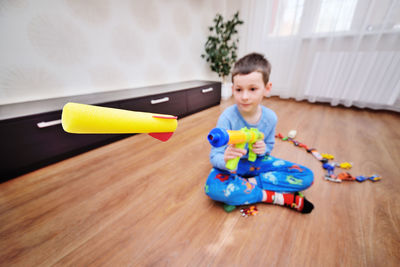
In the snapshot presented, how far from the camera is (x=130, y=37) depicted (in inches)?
60.1

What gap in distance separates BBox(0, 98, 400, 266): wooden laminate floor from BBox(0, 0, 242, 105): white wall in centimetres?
67

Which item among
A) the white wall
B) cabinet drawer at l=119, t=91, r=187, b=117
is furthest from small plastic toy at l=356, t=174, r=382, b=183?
the white wall

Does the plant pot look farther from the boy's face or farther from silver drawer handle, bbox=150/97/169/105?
the boy's face

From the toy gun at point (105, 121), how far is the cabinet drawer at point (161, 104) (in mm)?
1113

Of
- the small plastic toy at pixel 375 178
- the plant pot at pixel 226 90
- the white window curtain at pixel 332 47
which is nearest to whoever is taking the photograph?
the small plastic toy at pixel 375 178

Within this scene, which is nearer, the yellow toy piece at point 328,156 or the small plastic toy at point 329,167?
the small plastic toy at point 329,167

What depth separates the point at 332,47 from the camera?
1.93 m

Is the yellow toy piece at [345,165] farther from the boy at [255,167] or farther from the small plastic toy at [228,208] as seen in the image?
the small plastic toy at [228,208]

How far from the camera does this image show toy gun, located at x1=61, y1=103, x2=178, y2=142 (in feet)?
0.66

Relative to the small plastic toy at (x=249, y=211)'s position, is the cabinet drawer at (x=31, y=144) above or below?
above

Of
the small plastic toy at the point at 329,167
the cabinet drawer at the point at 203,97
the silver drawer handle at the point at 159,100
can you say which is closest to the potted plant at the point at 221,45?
the cabinet drawer at the point at 203,97

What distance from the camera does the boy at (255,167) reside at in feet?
2.13

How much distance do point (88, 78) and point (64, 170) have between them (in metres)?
0.84

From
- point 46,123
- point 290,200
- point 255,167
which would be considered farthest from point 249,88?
point 46,123
